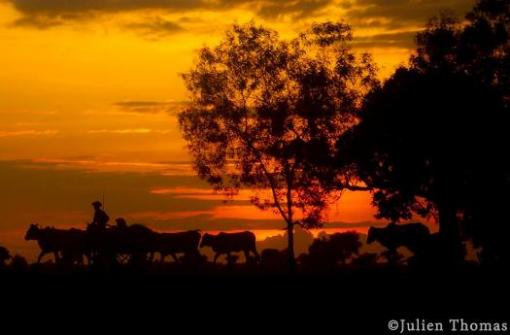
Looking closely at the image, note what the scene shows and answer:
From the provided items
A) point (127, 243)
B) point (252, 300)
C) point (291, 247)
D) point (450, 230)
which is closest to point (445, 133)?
point (450, 230)

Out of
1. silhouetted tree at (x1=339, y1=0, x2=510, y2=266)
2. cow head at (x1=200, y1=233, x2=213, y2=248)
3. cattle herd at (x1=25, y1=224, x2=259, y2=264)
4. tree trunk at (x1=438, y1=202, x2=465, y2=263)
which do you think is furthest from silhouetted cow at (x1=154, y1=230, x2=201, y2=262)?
tree trunk at (x1=438, y1=202, x2=465, y2=263)

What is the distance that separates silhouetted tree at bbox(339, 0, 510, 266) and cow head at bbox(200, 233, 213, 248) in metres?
12.5

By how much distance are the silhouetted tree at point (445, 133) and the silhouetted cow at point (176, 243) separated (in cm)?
1153

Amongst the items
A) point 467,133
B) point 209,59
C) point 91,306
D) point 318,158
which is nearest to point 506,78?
point 467,133

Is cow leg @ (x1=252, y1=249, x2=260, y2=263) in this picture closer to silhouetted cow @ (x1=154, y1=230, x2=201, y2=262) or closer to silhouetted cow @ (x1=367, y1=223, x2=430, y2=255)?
silhouetted cow @ (x1=154, y1=230, x2=201, y2=262)

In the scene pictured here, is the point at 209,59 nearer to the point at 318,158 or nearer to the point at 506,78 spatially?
the point at 318,158

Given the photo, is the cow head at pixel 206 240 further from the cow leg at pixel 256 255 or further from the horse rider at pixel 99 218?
the horse rider at pixel 99 218

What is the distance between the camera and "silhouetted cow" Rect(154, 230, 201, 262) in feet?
196

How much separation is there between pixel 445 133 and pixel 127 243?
883 inches

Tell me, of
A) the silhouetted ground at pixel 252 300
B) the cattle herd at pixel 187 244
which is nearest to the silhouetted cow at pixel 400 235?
the cattle herd at pixel 187 244

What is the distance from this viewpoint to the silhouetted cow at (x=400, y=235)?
5716 centimetres

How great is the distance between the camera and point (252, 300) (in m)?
34.7

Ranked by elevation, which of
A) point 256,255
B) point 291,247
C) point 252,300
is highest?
point 291,247

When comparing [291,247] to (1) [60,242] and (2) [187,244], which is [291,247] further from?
(1) [60,242]
